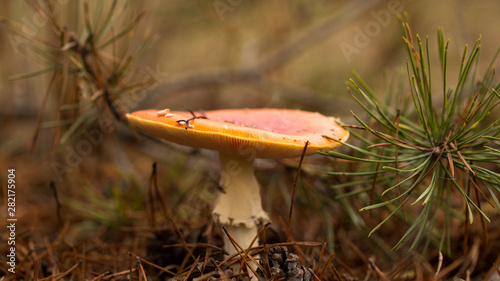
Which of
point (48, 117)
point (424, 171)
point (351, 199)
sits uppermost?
point (48, 117)

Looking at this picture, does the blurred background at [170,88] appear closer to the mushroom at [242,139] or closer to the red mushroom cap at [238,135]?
the mushroom at [242,139]

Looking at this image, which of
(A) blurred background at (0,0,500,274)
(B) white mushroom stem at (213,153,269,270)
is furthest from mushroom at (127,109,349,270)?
(A) blurred background at (0,0,500,274)

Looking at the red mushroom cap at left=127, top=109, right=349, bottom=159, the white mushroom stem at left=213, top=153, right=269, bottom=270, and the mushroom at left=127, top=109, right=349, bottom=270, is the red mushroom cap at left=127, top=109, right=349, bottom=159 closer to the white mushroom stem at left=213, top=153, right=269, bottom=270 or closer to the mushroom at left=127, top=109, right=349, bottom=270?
the mushroom at left=127, top=109, right=349, bottom=270

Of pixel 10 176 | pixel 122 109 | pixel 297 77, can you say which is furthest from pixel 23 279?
pixel 297 77

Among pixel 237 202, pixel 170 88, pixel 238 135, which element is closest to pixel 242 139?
pixel 238 135

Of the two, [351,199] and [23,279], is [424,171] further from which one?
[23,279]

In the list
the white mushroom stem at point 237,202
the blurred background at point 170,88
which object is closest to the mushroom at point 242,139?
the white mushroom stem at point 237,202

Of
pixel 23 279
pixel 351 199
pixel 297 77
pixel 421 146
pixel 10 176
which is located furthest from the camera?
pixel 297 77
